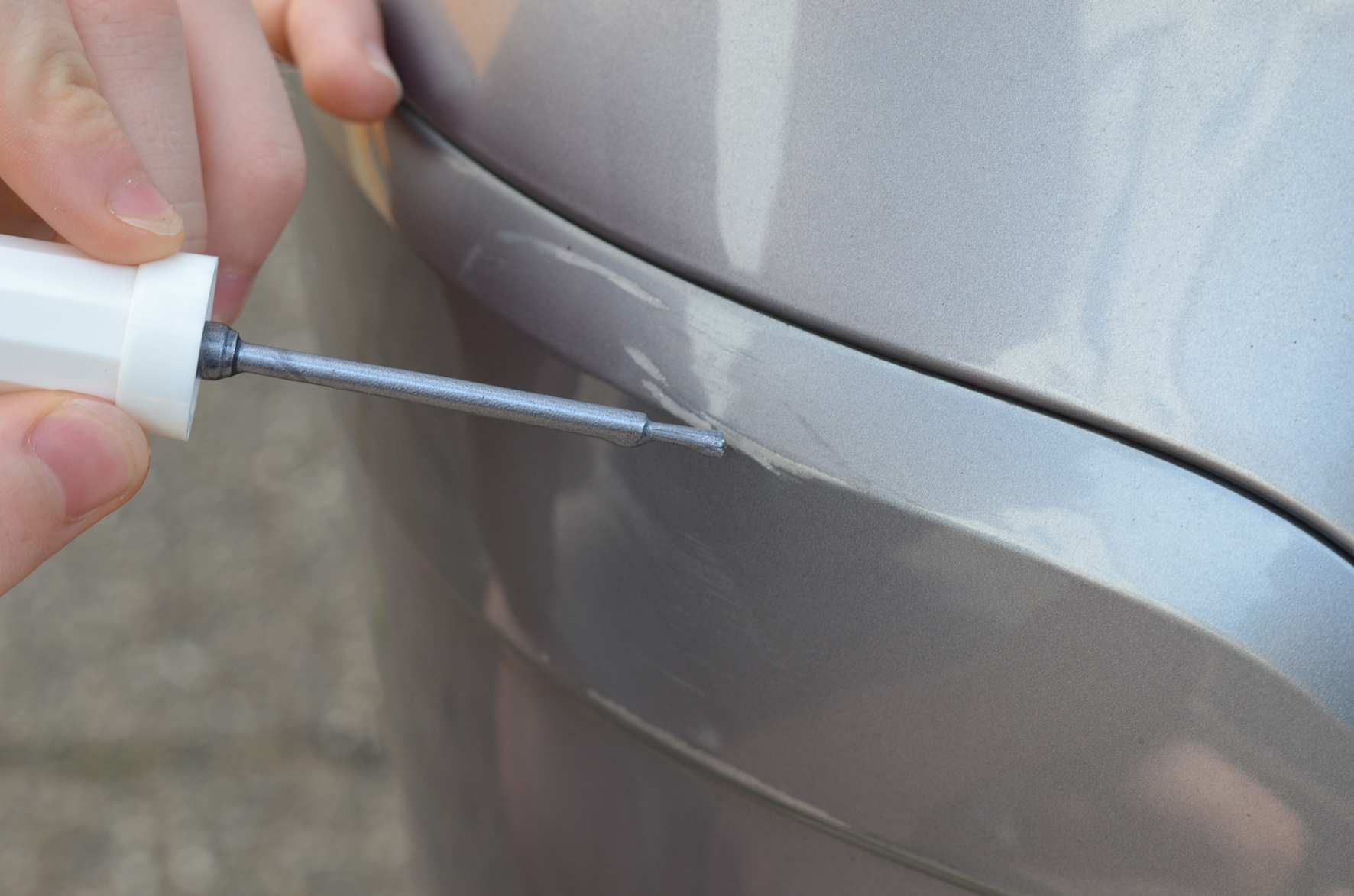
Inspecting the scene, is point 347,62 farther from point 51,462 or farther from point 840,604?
point 840,604

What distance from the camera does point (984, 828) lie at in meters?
0.44

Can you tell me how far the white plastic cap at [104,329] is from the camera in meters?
0.43

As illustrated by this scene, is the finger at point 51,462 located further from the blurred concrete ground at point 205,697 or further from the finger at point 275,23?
the blurred concrete ground at point 205,697

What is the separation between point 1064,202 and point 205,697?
1.17 meters

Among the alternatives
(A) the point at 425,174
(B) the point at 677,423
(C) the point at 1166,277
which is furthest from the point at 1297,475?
(A) the point at 425,174

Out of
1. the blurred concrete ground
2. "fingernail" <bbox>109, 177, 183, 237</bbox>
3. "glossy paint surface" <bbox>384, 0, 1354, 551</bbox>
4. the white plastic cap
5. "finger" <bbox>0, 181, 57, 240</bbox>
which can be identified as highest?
"glossy paint surface" <bbox>384, 0, 1354, 551</bbox>

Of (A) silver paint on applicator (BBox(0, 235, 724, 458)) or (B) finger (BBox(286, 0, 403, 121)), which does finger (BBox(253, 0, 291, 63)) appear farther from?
(A) silver paint on applicator (BBox(0, 235, 724, 458))

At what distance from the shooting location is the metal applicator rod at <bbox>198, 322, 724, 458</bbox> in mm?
425

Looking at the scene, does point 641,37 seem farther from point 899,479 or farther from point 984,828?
point 984,828

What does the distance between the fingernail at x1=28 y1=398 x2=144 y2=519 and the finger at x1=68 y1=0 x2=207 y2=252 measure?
0.34ft

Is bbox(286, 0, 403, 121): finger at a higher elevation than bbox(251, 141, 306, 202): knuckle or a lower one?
higher

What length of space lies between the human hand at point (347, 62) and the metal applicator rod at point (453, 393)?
0.49ft

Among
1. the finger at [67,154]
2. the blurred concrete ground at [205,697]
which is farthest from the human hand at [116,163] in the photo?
the blurred concrete ground at [205,697]

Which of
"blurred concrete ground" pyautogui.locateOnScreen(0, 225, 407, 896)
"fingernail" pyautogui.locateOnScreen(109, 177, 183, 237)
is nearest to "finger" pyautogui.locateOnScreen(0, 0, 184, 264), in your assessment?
"fingernail" pyautogui.locateOnScreen(109, 177, 183, 237)
